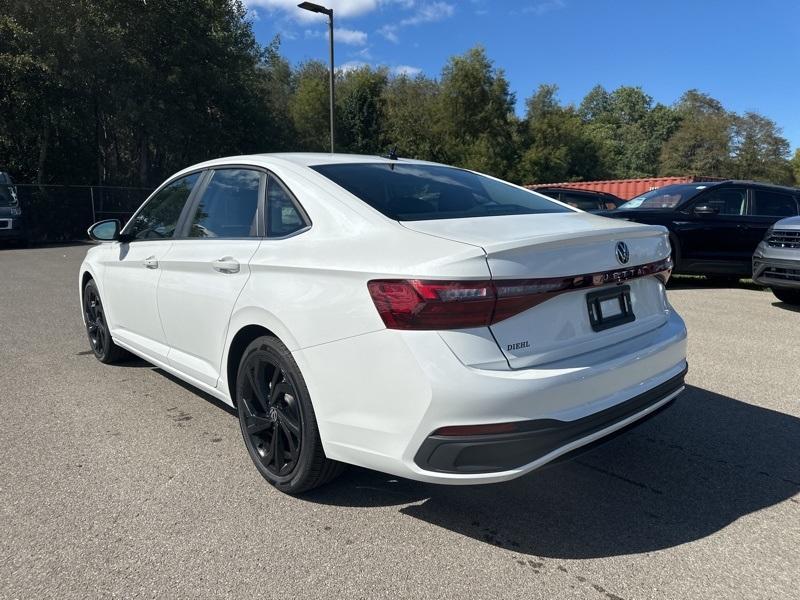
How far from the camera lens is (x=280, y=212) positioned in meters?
3.09

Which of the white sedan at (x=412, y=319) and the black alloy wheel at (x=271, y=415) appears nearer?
the white sedan at (x=412, y=319)

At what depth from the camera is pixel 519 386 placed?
7.36 ft

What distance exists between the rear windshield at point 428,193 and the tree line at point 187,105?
890 inches

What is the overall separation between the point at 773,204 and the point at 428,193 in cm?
897

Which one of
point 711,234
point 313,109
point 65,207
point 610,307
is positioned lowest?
point 65,207

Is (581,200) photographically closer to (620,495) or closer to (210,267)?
(620,495)

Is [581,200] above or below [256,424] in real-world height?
above

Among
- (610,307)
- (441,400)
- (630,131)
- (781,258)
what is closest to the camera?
(441,400)

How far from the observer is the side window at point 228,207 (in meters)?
3.30

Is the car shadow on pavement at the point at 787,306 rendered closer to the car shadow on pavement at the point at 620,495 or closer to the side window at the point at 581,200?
the car shadow on pavement at the point at 620,495

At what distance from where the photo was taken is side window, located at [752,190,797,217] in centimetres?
971

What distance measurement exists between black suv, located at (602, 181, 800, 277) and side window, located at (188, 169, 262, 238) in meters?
7.07

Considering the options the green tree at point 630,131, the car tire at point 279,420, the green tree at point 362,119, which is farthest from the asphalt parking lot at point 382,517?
the green tree at point 630,131

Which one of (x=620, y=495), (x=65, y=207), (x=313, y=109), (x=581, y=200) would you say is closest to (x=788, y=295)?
(x=581, y=200)
